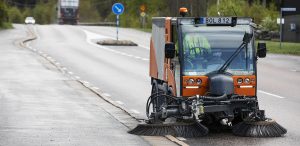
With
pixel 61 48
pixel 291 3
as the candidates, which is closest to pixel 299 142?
pixel 61 48

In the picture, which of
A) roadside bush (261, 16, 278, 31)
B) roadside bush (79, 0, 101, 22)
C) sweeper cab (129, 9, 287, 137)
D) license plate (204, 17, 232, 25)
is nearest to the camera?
sweeper cab (129, 9, 287, 137)

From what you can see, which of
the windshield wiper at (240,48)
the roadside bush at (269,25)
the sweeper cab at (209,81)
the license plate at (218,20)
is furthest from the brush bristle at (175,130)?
the roadside bush at (269,25)

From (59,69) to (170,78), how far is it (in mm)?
16531

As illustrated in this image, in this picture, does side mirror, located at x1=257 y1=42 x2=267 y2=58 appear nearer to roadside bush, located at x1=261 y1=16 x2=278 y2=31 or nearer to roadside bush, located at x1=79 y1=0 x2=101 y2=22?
roadside bush, located at x1=261 y1=16 x2=278 y2=31

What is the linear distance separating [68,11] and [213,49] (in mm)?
90321

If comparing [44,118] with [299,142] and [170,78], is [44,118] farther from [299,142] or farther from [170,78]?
[299,142]

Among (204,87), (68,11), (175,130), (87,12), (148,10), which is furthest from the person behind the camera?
(87,12)

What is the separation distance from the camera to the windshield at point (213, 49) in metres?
14.3

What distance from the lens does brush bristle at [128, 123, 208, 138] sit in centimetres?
1335

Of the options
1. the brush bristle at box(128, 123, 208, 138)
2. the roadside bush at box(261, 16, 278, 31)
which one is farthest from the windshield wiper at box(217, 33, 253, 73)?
the roadside bush at box(261, 16, 278, 31)

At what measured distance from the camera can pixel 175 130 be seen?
13.4 metres

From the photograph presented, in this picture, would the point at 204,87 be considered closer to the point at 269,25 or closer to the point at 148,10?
the point at 269,25

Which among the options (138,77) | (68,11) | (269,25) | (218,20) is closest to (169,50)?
(218,20)

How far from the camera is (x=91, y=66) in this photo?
3306 cm
